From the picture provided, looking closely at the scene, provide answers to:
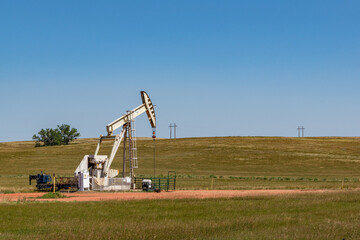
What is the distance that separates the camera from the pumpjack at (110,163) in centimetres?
3903

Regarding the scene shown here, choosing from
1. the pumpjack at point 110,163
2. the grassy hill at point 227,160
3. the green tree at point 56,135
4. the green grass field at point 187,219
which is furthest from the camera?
the green tree at point 56,135

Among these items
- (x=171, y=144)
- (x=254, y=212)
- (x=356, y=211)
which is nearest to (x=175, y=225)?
(x=254, y=212)

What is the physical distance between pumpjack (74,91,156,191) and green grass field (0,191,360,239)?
41.5 ft

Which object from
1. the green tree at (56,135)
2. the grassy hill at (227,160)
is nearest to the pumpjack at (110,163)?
the grassy hill at (227,160)

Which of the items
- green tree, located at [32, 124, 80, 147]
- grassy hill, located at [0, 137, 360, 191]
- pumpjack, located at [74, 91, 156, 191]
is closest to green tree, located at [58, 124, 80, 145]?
green tree, located at [32, 124, 80, 147]

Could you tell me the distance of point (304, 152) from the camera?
8706 cm

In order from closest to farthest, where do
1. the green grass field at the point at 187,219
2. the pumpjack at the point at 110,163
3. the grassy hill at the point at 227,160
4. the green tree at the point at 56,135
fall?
1. the green grass field at the point at 187,219
2. the pumpjack at the point at 110,163
3. the grassy hill at the point at 227,160
4. the green tree at the point at 56,135

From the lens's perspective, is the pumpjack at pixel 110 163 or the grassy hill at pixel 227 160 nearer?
the pumpjack at pixel 110 163

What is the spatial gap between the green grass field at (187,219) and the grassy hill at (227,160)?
32726mm

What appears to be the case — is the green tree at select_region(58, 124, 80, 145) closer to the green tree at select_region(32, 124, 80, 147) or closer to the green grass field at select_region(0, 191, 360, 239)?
the green tree at select_region(32, 124, 80, 147)

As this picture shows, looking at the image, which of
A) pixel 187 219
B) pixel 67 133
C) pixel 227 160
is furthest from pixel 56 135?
pixel 187 219

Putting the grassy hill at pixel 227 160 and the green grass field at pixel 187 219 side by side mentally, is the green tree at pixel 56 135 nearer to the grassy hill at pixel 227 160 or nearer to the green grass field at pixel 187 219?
the grassy hill at pixel 227 160

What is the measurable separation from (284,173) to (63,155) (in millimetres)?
38985

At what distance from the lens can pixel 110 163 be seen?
40281mm
